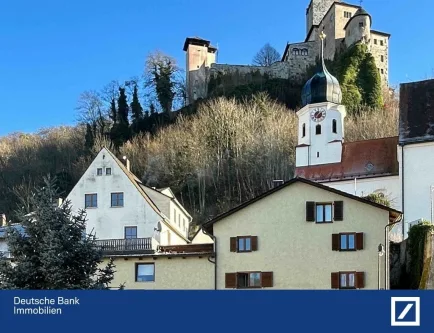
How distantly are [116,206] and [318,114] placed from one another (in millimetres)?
27575

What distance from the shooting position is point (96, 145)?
83.1 meters

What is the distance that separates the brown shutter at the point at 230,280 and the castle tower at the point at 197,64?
70.3 m

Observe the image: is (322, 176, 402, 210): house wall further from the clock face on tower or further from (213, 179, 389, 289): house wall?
(213, 179, 389, 289): house wall

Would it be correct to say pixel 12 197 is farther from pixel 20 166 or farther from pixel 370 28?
pixel 370 28

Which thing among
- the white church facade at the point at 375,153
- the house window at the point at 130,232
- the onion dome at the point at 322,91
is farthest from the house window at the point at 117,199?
the onion dome at the point at 322,91

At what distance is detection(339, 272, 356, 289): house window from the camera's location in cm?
3000

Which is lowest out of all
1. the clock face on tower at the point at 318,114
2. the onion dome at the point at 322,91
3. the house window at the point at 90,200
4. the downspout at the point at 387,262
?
the downspout at the point at 387,262

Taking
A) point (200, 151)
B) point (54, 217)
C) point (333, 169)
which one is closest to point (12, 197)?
point (200, 151)

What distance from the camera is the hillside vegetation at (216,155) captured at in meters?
70.6

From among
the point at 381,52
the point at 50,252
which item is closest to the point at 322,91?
the point at 381,52

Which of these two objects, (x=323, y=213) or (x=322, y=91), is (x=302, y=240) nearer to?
(x=323, y=213)

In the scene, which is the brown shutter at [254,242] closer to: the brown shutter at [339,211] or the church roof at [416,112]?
the brown shutter at [339,211]

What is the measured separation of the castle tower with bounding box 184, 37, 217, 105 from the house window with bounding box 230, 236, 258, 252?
69603mm

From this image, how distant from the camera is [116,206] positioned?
40.6 metres
